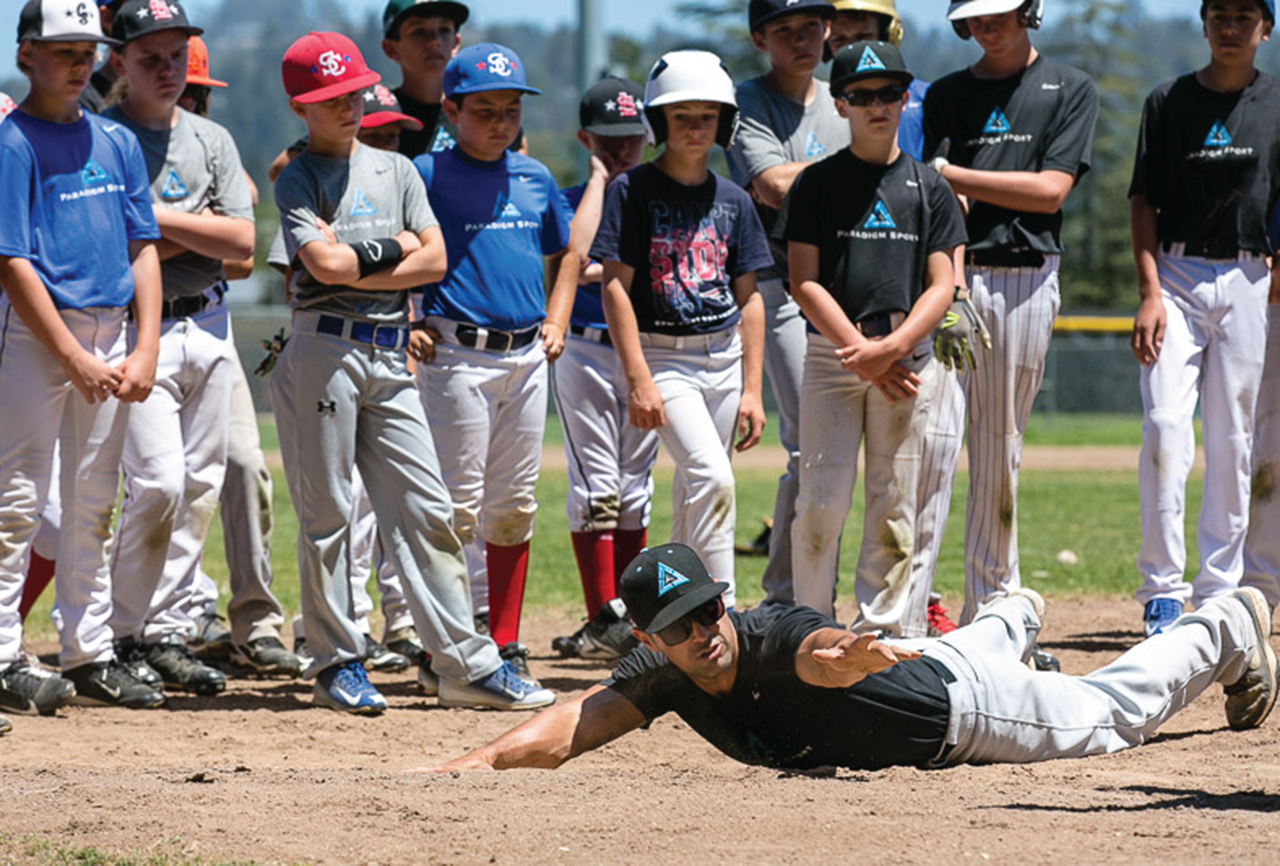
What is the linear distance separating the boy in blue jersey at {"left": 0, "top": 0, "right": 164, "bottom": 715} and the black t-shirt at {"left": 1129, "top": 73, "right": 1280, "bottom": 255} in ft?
13.8

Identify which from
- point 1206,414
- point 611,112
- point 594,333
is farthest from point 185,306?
point 1206,414

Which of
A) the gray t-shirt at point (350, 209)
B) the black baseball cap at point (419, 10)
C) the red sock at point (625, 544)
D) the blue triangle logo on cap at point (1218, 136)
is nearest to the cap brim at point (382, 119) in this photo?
the black baseball cap at point (419, 10)

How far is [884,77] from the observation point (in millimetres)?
6426

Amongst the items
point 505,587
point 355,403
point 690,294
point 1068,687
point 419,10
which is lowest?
point 505,587

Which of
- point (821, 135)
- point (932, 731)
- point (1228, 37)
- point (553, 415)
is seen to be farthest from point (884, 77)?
point (553, 415)

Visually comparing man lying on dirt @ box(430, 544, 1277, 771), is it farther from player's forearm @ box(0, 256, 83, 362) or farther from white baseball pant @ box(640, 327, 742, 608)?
player's forearm @ box(0, 256, 83, 362)

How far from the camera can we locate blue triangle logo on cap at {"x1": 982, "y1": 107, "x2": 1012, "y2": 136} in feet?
23.0

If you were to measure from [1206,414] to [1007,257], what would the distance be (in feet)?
3.76

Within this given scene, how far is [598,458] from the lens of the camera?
771 cm

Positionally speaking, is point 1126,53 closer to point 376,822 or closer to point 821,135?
point 821,135

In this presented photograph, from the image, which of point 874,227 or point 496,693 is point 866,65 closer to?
point 874,227

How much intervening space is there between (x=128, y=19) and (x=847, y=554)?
6.98 m

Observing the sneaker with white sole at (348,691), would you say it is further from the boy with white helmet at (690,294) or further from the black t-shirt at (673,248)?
the black t-shirt at (673,248)

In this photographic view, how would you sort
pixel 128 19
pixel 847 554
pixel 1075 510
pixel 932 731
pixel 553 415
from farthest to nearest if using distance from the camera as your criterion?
pixel 553 415 → pixel 1075 510 → pixel 847 554 → pixel 128 19 → pixel 932 731
